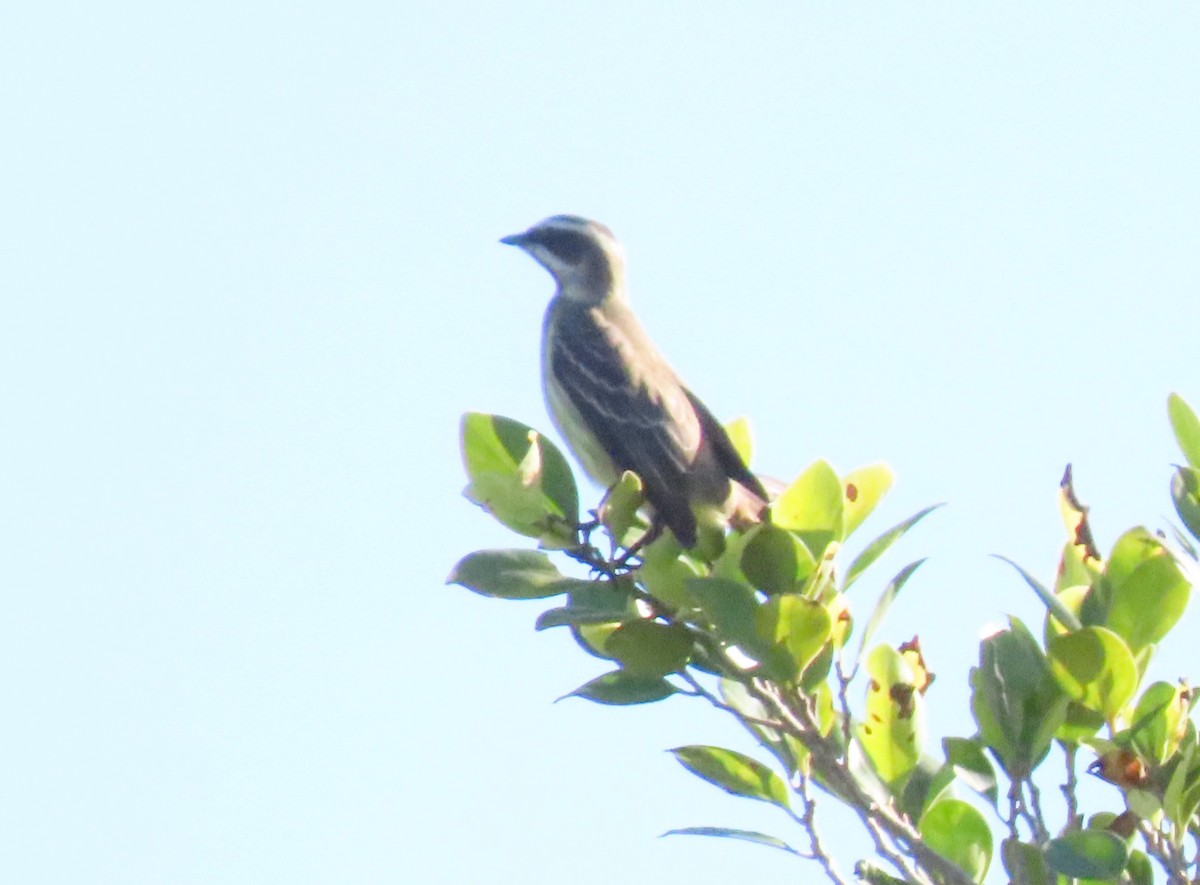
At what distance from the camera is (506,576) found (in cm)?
412

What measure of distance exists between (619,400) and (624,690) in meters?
3.18

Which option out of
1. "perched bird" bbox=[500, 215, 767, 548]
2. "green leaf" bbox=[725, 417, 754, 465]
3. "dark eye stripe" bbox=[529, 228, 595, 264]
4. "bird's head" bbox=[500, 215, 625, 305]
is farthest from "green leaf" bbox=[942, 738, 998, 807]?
"dark eye stripe" bbox=[529, 228, 595, 264]

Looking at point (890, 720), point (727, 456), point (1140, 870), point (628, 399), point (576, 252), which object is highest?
point (576, 252)

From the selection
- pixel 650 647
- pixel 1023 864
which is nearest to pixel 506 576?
pixel 650 647

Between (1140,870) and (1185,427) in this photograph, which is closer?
(1140,870)

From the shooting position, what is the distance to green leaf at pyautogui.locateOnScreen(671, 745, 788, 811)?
13.3ft

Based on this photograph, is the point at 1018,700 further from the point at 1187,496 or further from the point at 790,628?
the point at 1187,496

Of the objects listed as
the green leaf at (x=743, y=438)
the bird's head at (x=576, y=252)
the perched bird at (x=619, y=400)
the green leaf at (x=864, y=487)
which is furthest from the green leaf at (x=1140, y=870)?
the bird's head at (x=576, y=252)

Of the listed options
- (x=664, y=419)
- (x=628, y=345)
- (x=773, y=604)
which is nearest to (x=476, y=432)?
(x=773, y=604)

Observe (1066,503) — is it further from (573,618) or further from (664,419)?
(664,419)

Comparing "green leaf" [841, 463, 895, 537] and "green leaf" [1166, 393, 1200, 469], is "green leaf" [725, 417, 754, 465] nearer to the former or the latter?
"green leaf" [841, 463, 895, 537]

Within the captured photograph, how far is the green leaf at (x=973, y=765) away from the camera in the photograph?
3.82 meters

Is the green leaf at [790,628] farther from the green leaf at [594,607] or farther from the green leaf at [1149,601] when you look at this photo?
the green leaf at [1149,601]

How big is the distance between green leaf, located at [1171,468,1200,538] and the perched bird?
1.11 meters
